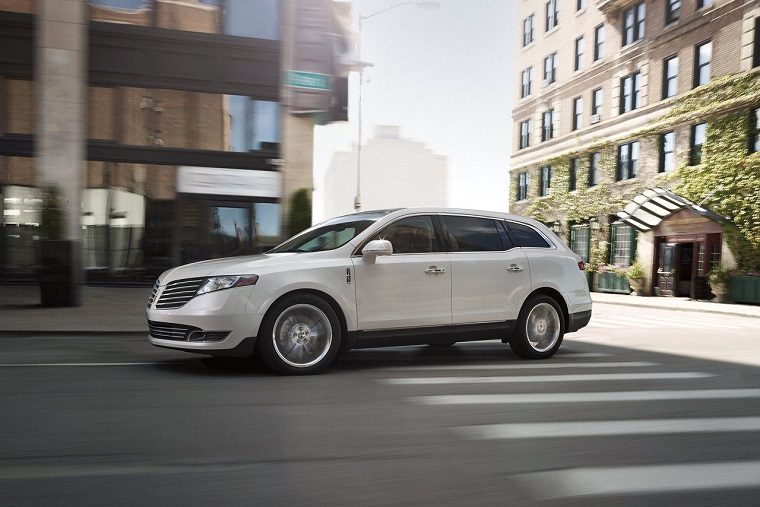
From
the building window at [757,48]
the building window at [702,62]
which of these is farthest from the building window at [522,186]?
the building window at [757,48]

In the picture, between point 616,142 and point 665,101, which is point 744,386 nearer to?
point 665,101

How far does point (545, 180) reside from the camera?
40094 millimetres

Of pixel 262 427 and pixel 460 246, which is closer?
pixel 262 427

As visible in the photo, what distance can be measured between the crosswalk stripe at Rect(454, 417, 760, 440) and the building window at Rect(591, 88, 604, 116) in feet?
105

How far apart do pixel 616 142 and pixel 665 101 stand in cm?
354

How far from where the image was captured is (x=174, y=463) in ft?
13.1

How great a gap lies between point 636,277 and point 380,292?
2505cm

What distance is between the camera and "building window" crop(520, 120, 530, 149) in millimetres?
42406

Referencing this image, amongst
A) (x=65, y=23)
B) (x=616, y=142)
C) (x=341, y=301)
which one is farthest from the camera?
(x=616, y=142)

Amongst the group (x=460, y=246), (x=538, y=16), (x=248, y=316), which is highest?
(x=538, y=16)

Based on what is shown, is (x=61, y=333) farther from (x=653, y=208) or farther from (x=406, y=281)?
(x=653, y=208)

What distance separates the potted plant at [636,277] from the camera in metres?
30.1

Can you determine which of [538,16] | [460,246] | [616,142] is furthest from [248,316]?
[538,16]

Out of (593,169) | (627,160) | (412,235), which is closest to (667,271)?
(627,160)
